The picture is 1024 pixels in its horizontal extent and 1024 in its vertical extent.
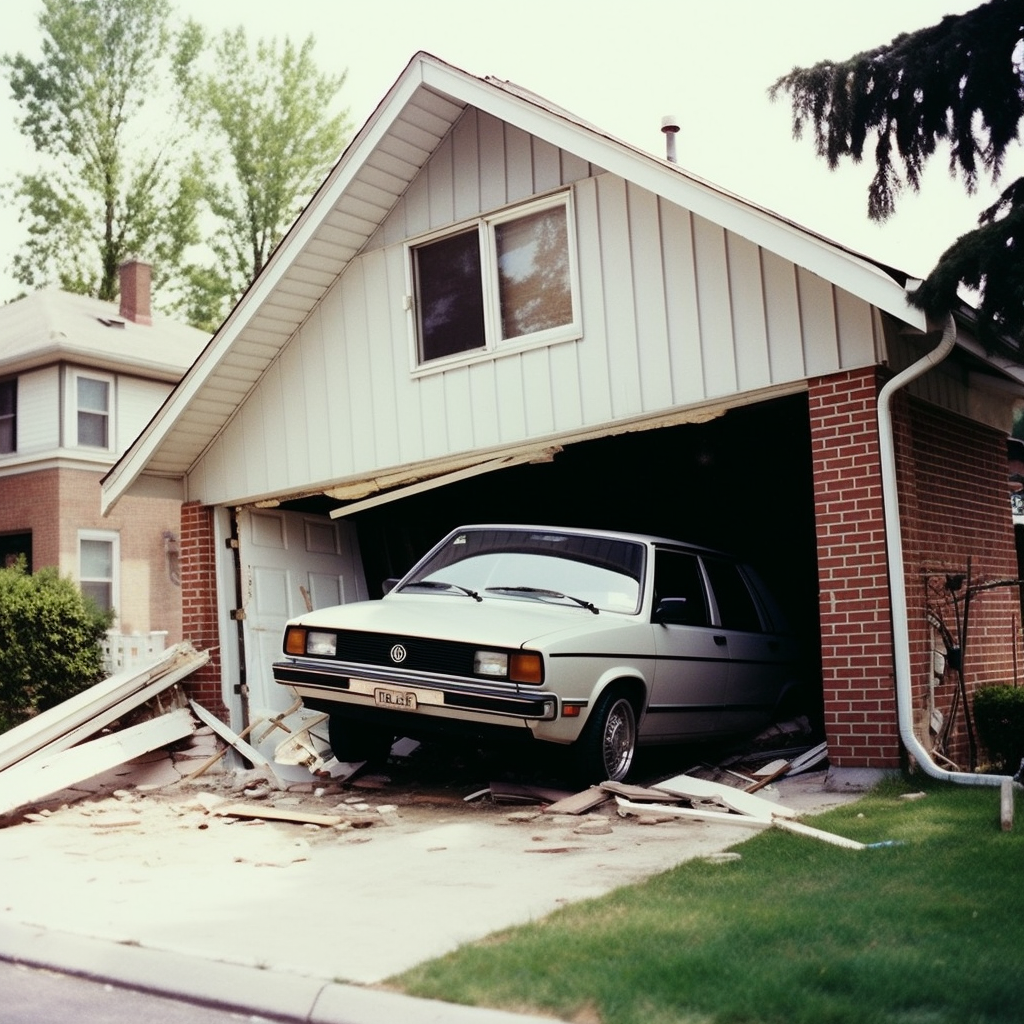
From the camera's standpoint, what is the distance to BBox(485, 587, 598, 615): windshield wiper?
886cm

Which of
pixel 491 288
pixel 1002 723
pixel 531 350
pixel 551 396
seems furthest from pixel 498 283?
pixel 1002 723

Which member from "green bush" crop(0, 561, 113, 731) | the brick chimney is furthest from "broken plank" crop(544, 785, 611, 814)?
the brick chimney

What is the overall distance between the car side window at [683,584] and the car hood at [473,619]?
64 cm

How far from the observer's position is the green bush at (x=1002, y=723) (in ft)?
29.7

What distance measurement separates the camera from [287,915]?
5328mm

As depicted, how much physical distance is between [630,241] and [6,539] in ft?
57.7

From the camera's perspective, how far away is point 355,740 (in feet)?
30.3

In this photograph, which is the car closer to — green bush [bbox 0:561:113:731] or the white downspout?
the white downspout

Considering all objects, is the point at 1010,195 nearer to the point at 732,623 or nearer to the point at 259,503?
the point at 732,623

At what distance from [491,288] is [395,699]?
408 cm

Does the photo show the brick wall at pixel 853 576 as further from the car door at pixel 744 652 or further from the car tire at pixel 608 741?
the car door at pixel 744 652

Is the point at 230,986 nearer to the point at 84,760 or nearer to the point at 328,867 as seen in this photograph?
the point at 328,867

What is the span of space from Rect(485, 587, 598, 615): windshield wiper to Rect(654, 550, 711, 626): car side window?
1.98 feet

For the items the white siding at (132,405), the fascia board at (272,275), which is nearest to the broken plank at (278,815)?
the fascia board at (272,275)
